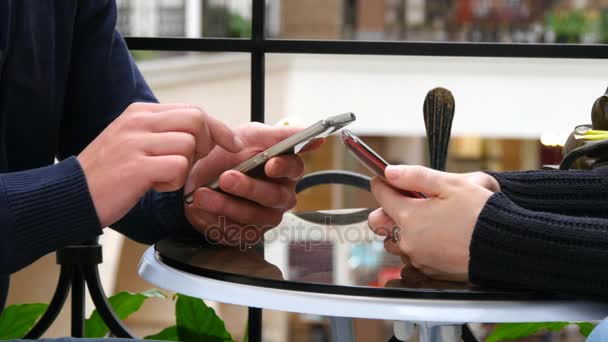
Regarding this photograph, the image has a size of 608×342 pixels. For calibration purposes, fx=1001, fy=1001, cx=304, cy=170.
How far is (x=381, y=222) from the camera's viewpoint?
2.31 ft

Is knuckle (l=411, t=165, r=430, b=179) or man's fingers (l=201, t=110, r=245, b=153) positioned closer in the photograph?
knuckle (l=411, t=165, r=430, b=179)

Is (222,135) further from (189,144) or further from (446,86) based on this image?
(446,86)

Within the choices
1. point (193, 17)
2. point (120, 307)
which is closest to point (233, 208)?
point (120, 307)

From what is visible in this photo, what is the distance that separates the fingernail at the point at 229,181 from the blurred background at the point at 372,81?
521 centimetres

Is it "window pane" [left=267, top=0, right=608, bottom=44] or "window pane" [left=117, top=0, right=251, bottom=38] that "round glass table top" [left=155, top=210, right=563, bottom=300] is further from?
"window pane" [left=267, top=0, right=608, bottom=44]

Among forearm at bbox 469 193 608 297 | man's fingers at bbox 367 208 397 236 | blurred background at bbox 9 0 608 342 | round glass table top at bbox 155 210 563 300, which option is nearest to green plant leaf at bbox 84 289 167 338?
round glass table top at bbox 155 210 563 300

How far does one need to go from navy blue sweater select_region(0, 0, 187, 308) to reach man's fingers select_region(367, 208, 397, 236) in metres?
0.19

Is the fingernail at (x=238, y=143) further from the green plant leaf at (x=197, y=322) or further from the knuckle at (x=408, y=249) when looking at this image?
the green plant leaf at (x=197, y=322)

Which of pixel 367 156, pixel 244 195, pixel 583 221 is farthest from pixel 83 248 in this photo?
pixel 583 221

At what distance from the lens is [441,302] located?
562mm

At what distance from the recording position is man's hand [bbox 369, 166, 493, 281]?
0.61 metres

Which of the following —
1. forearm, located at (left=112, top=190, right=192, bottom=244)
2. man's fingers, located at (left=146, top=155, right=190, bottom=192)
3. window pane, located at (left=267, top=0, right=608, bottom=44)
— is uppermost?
man's fingers, located at (left=146, top=155, right=190, bottom=192)

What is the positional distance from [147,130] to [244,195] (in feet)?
0.40

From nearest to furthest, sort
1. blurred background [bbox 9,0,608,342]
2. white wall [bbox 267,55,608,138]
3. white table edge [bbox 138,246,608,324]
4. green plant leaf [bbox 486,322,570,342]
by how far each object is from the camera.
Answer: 1. white table edge [bbox 138,246,608,324]
2. green plant leaf [bbox 486,322,570,342]
3. blurred background [bbox 9,0,608,342]
4. white wall [bbox 267,55,608,138]
